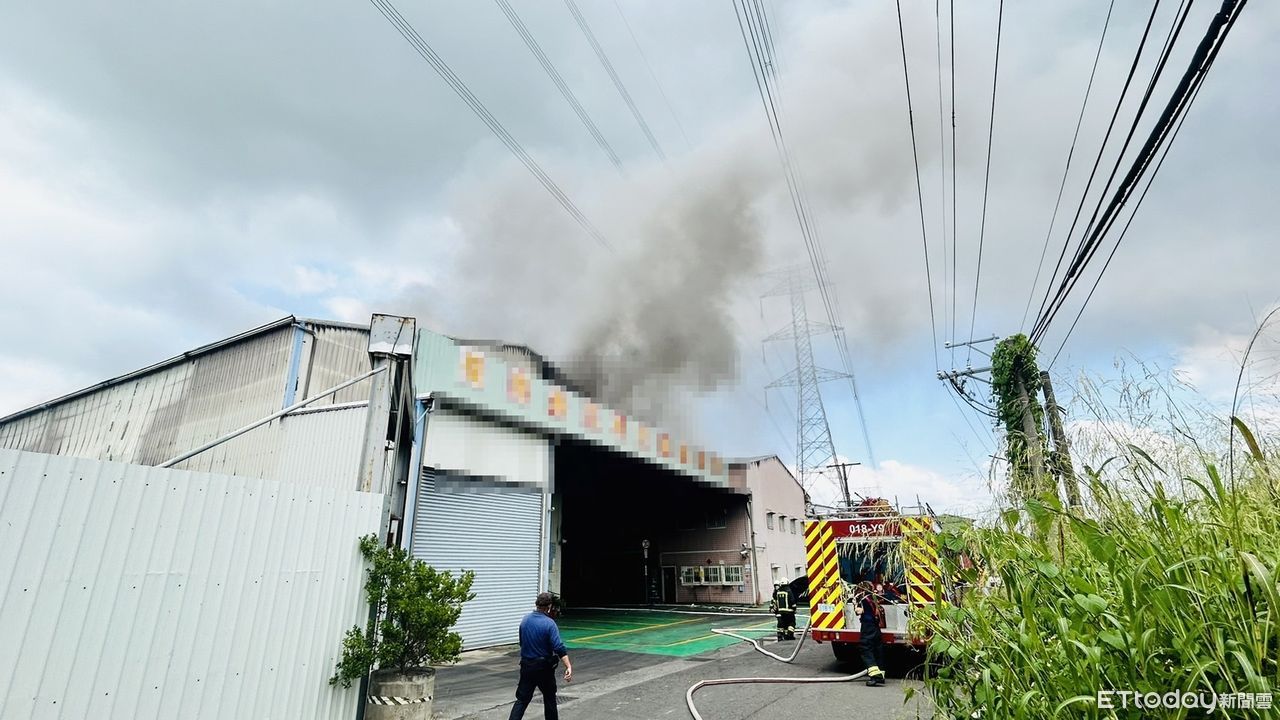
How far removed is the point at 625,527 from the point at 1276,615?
28.1 meters

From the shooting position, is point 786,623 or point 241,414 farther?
point 241,414

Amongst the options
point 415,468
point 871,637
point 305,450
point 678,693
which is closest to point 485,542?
point 415,468

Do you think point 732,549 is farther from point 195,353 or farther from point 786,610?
point 195,353

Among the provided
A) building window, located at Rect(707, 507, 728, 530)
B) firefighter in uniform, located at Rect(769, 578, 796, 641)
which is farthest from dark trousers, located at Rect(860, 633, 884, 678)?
building window, located at Rect(707, 507, 728, 530)

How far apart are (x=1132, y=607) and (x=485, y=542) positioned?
1272cm

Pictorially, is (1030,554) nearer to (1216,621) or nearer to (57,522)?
(1216,621)

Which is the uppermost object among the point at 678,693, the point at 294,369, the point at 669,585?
the point at 294,369

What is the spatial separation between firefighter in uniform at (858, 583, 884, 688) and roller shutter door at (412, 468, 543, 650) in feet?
26.1

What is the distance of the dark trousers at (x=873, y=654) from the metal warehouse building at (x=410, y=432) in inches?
251

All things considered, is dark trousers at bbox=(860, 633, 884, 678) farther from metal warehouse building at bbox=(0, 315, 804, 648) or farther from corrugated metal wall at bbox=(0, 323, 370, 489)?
corrugated metal wall at bbox=(0, 323, 370, 489)

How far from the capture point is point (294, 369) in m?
13.2

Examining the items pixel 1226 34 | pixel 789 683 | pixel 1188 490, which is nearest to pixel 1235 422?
pixel 1188 490

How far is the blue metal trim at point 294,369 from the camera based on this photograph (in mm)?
12914

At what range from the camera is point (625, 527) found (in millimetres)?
28547
